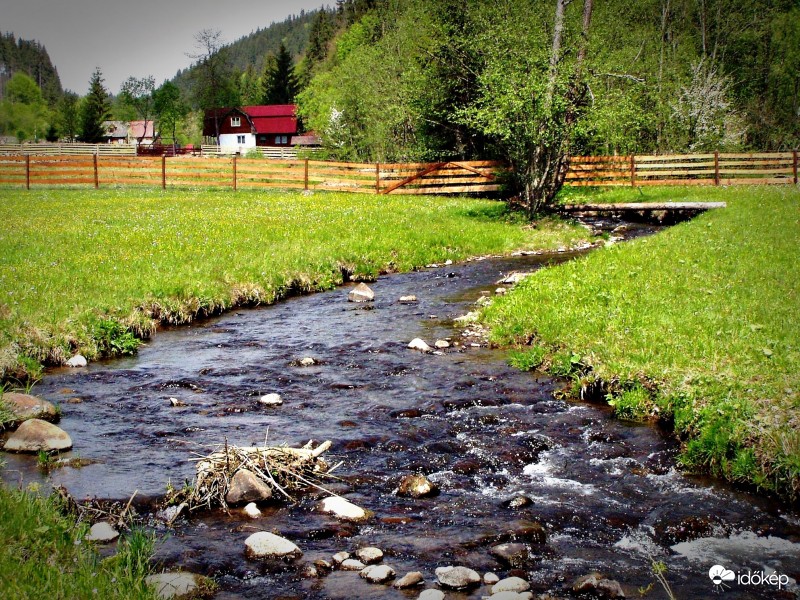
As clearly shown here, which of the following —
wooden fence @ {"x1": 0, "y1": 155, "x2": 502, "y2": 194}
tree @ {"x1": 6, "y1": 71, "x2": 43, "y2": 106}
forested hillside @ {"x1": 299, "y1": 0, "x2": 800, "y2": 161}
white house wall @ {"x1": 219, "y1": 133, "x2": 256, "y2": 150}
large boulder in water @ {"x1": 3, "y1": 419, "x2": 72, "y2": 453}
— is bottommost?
large boulder in water @ {"x1": 3, "y1": 419, "x2": 72, "y2": 453}

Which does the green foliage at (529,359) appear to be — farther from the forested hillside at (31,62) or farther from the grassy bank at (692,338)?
the forested hillside at (31,62)

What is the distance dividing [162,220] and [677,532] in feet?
68.5

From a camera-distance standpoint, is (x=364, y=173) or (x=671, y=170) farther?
(x=671, y=170)

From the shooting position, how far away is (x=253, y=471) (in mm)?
6746

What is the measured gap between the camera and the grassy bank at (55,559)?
4438 millimetres

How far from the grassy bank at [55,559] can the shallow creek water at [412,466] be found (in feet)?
1.53

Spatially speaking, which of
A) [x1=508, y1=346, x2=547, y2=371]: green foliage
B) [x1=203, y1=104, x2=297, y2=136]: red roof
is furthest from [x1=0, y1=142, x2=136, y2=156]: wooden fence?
[x1=508, y1=346, x2=547, y2=371]: green foliage

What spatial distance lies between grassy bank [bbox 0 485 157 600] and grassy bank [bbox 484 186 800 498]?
5722 mm

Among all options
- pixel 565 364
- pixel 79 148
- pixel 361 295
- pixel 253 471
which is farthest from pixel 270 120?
pixel 253 471

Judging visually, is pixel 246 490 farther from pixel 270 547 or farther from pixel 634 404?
pixel 634 404

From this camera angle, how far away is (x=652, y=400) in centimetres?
887

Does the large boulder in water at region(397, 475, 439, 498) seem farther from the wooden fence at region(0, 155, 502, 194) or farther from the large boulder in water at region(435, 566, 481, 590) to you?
the wooden fence at region(0, 155, 502, 194)

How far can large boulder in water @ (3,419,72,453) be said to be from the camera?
24.7 ft

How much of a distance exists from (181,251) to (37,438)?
34.6 ft
